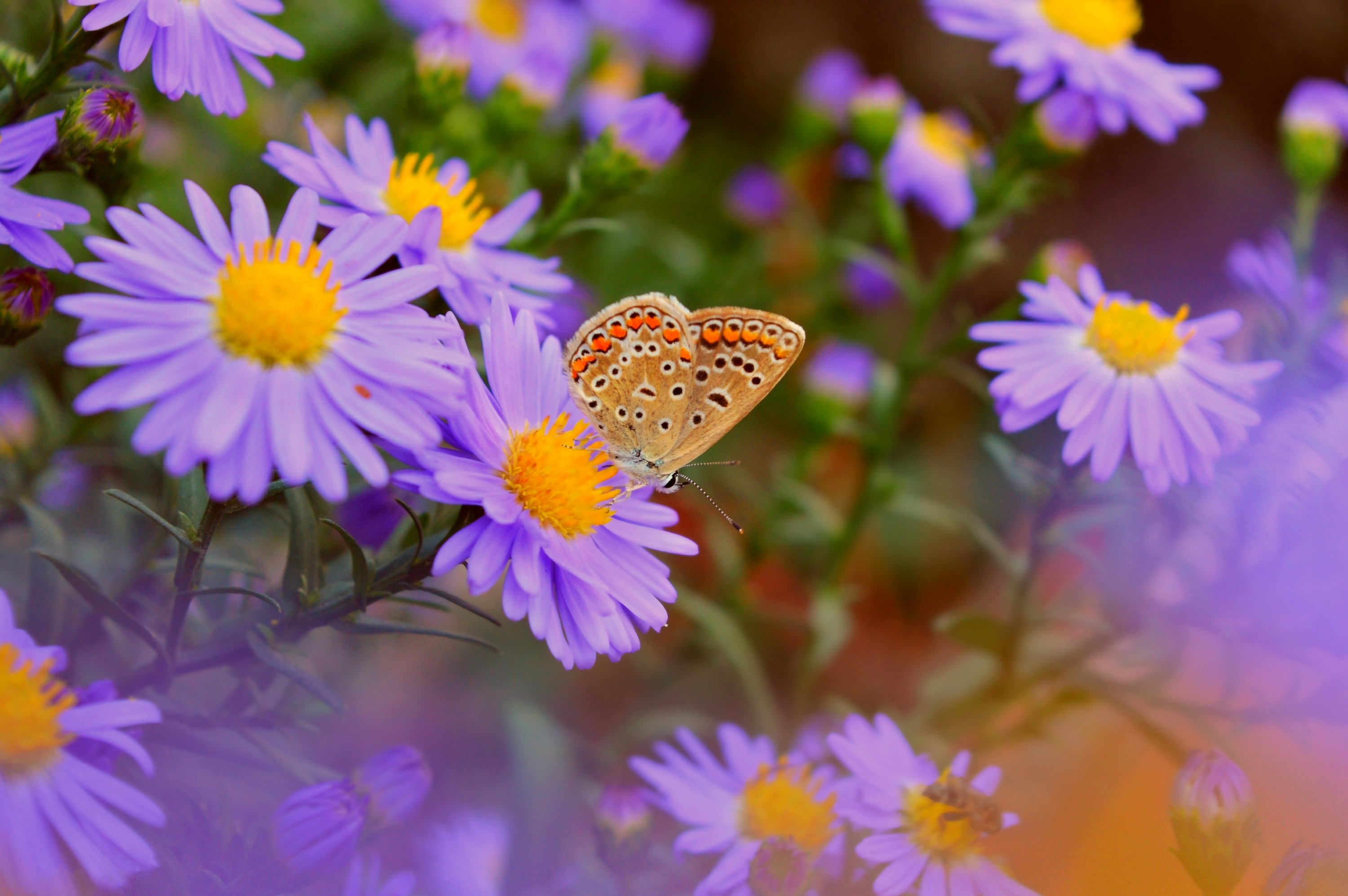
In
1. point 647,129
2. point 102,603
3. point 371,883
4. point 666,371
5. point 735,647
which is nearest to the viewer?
point 102,603

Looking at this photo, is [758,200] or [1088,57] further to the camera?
[758,200]

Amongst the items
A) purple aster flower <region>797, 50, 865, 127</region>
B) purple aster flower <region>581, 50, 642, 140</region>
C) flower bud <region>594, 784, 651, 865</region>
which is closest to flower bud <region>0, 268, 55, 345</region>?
flower bud <region>594, 784, 651, 865</region>

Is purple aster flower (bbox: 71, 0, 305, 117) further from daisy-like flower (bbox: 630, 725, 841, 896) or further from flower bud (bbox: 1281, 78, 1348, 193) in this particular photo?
flower bud (bbox: 1281, 78, 1348, 193)

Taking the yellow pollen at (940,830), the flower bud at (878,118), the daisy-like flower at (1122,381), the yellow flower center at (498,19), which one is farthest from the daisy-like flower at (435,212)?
the yellow flower center at (498,19)

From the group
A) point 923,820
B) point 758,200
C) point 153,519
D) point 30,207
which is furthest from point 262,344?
point 758,200

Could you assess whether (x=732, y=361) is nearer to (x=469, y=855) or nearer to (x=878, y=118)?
(x=469, y=855)

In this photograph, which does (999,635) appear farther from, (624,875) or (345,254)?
(345,254)
